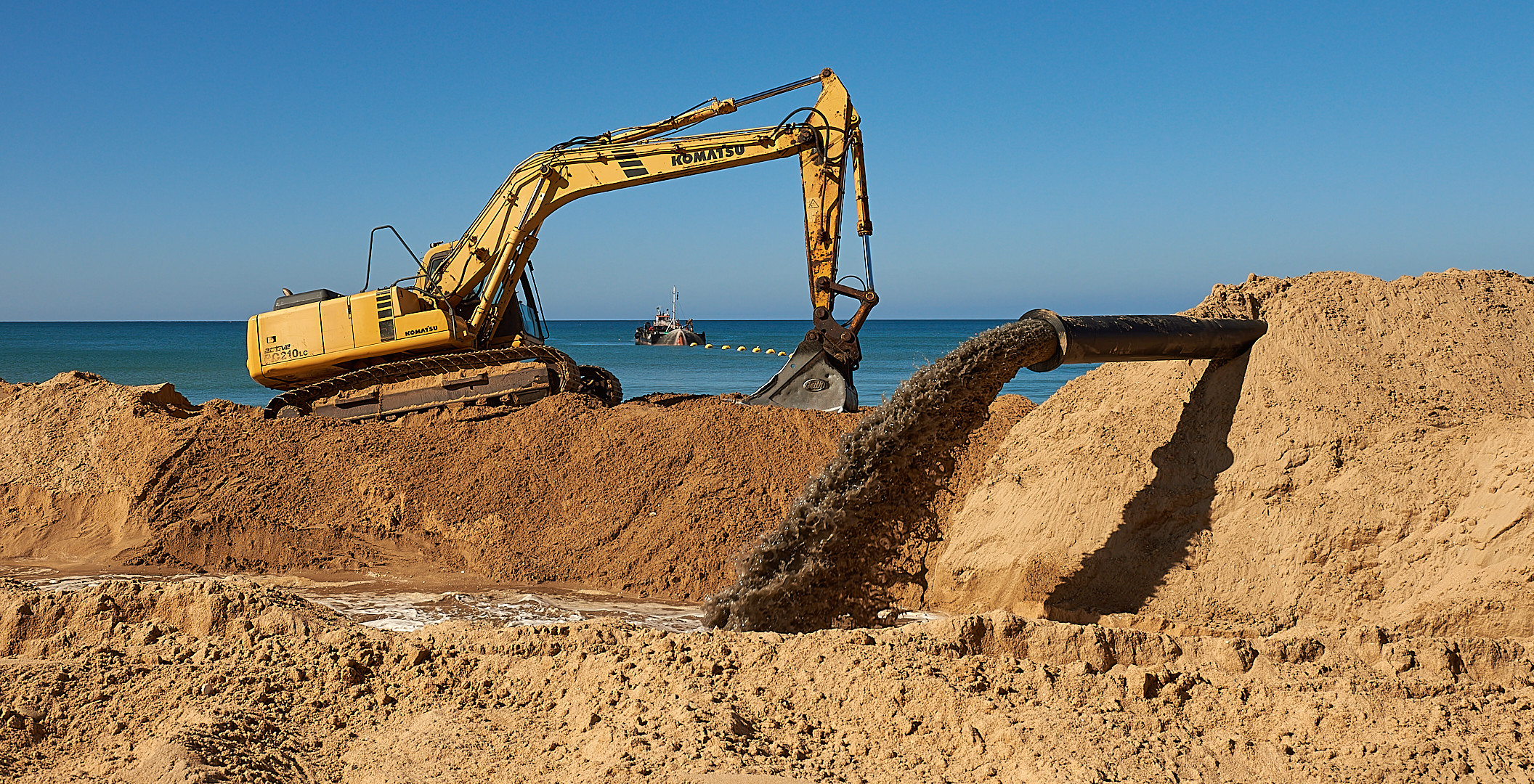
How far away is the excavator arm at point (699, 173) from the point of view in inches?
422

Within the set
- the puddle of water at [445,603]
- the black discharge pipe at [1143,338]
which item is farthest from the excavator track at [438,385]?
the black discharge pipe at [1143,338]

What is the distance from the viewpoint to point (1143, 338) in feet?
18.5

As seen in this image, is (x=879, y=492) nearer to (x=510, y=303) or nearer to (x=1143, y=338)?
(x=1143, y=338)

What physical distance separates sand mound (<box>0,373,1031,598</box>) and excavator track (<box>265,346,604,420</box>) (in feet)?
2.63

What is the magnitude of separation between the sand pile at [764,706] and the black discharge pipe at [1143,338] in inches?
69.9

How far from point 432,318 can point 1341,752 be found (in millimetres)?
9779

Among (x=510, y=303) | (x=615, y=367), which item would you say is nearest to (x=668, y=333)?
(x=615, y=367)

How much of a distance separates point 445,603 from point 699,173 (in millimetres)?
6029

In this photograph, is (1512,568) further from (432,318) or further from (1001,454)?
(432,318)

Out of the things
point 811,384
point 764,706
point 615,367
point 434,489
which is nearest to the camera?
point 764,706

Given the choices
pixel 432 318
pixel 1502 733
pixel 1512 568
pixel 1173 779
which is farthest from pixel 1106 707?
pixel 432 318

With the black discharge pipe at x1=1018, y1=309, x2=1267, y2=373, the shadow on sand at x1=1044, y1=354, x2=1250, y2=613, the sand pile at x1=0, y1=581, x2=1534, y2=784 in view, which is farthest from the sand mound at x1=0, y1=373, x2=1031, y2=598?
the sand pile at x1=0, y1=581, x2=1534, y2=784

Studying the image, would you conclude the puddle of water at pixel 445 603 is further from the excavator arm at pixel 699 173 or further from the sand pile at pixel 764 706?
the excavator arm at pixel 699 173

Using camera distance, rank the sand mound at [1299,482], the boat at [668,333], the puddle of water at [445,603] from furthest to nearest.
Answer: the boat at [668,333], the puddle of water at [445,603], the sand mound at [1299,482]
